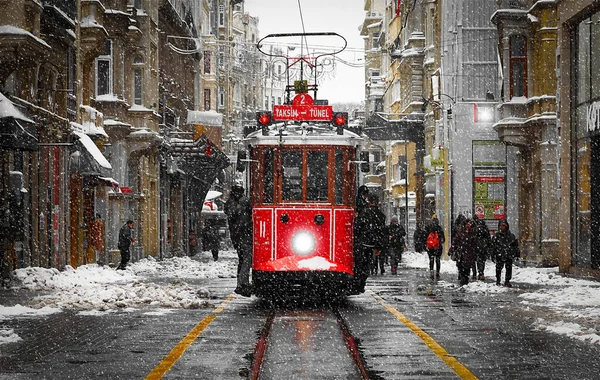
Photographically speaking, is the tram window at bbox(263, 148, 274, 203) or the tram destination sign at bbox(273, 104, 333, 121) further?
the tram destination sign at bbox(273, 104, 333, 121)

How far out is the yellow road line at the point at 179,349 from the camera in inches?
401

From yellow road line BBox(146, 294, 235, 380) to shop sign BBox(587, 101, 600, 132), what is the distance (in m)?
12.9

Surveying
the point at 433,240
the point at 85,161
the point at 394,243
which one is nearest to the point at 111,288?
the point at 85,161

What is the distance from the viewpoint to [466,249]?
26188 millimetres

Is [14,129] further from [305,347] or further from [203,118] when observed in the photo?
[203,118]

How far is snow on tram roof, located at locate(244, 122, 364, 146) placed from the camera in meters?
19.5

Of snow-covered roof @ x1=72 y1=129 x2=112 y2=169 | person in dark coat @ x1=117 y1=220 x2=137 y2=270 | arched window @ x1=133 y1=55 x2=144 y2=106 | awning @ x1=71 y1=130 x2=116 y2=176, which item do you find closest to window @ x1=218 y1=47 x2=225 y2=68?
arched window @ x1=133 y1=55 x2=144 y2=106

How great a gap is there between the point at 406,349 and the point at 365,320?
13.2 feet

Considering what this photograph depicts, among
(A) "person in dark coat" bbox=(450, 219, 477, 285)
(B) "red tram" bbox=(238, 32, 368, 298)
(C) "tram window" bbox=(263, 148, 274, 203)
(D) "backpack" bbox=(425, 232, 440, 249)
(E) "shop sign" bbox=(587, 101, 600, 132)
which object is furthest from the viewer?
(D) "backpack" bbox=(425, 232, 440, 249)

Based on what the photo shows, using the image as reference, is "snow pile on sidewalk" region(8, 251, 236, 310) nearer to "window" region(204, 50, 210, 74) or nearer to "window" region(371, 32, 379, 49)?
"window" region(204, 50, 210, 74)

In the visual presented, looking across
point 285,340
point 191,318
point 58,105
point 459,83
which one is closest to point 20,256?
point 58,105

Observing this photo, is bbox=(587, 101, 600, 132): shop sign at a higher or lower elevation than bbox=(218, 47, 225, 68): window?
lower

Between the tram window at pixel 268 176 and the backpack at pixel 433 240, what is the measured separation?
43.9ft

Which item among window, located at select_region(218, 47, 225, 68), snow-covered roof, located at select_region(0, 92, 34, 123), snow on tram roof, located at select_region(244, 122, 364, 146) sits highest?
window, located at select_region(218, 47, 225, 68)
